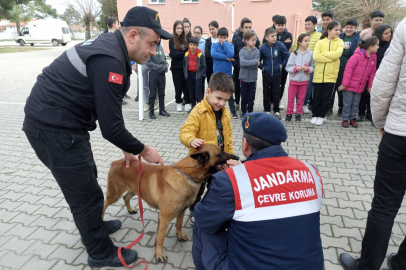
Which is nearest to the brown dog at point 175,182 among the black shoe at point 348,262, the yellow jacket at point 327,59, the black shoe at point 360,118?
the black shoe at point 348,262

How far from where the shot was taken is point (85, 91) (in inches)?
82.4

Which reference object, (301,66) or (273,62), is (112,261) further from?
(273,62)

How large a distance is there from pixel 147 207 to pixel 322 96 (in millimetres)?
5201

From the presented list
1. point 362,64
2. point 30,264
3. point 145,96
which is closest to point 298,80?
point 362,64

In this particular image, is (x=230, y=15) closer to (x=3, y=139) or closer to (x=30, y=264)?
(x=3, y=139)

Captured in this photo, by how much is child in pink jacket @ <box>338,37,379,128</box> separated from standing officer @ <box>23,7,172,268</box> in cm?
544

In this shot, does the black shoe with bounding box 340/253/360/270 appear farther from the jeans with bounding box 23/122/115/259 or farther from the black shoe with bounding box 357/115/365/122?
the black shoe with bounding box 357/115/365/122

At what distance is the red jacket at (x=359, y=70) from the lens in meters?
6.19

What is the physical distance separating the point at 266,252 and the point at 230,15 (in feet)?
75.4

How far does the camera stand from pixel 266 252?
1.54m

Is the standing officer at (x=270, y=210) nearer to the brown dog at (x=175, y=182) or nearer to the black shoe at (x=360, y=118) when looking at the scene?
the brown dog at (x=175, y=182)

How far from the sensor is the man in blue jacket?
714cm

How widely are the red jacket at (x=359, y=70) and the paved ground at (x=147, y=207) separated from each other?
1058mm

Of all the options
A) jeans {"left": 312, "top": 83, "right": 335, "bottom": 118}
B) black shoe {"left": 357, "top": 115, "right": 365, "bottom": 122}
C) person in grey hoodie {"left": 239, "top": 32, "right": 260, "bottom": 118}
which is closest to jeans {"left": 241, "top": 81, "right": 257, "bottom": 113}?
person in grey hoodie {"left": 239, "top": 32, "right": 260, "bottom": 118}
